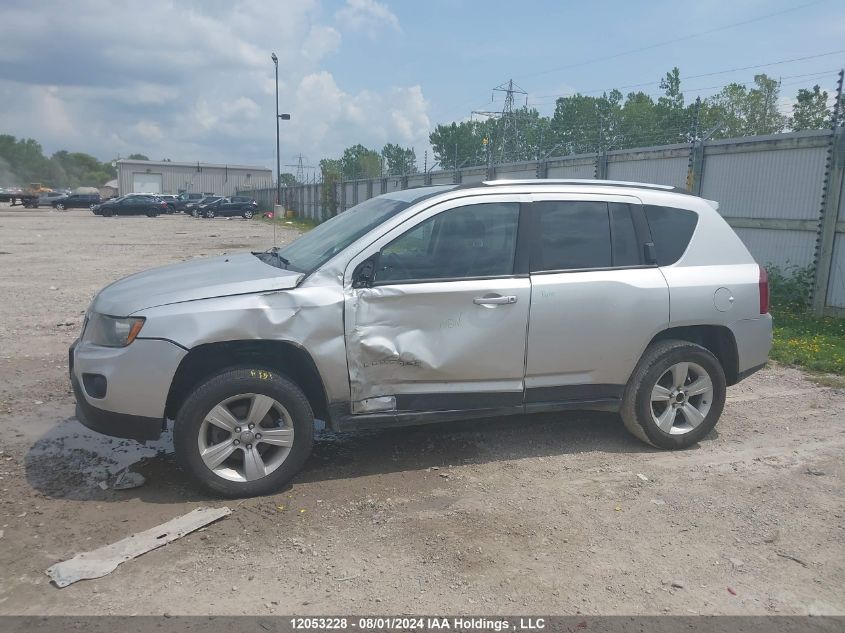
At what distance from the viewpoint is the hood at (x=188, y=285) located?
4191 mm

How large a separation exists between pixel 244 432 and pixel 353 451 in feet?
3.61

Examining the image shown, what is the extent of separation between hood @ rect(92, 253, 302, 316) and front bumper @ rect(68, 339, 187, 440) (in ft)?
0.87

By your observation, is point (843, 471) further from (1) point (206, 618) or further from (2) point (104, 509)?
(2) point (104, 509)

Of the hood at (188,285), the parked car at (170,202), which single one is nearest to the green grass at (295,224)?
the parked car at (170,202)

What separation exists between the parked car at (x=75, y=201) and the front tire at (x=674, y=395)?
59193mm

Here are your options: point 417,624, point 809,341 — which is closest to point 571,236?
point 417,624

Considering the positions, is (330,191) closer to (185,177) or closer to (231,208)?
(231,208)

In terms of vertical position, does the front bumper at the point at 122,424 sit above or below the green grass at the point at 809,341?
above

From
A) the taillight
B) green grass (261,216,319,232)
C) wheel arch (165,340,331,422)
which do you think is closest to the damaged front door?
wheel arch (165,340,331,422)

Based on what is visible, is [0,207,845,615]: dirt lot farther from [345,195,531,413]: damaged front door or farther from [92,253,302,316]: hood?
[92,253,302,316]: hood

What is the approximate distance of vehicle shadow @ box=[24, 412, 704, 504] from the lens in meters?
4.48

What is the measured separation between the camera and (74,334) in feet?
28.2

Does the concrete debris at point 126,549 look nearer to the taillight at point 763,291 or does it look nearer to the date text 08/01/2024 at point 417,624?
the date text 08/01/2024 at point 417,624

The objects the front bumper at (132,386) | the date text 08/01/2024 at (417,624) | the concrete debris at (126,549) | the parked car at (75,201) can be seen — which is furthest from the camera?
the parked car at (75,201)
